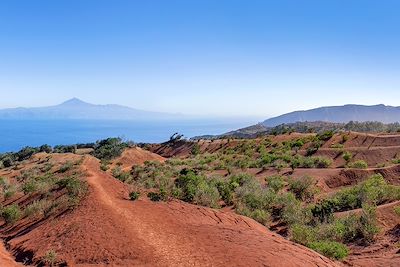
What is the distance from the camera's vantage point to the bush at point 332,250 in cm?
1291

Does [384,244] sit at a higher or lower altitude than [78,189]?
lower

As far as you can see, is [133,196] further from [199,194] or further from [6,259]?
[6,259]

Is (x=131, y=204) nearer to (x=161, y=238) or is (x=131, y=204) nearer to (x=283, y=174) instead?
(x=161, y=238)

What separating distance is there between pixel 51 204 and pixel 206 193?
8005 millimetres

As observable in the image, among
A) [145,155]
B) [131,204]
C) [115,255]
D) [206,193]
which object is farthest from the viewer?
[145,155]

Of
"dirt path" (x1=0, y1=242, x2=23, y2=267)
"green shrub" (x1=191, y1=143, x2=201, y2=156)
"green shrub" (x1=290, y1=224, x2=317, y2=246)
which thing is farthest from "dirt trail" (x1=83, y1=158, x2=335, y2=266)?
"green shrub" (x1=191, y1=143, x2=201, y2=156)

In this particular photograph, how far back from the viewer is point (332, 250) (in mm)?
13070

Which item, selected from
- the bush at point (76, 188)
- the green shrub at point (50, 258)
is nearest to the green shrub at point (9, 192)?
the bush at point (76, 188)

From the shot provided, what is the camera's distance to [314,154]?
3853 cm

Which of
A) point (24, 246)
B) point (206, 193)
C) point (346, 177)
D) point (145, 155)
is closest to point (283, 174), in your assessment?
point (346, 177)

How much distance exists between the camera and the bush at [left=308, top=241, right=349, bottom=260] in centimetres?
1291

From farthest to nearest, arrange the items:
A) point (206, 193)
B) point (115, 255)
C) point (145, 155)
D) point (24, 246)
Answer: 1. point (145, 155)
2. point (206, 193)
3. point (24, 246)
4. point (115, 255)

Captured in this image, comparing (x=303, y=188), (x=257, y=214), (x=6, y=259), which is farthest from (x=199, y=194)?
(x=6, y=259)

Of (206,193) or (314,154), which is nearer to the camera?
(206,193)
